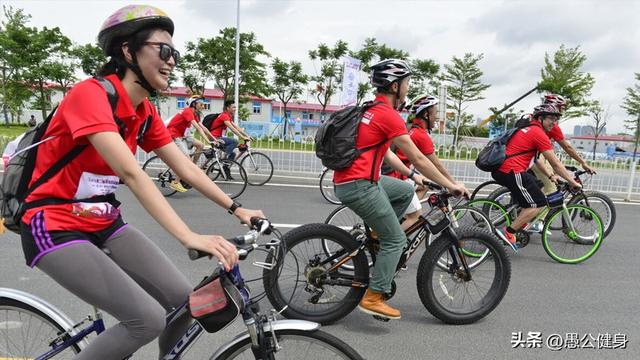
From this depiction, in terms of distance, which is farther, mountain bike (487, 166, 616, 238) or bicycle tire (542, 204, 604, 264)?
mountain bike (487, 166, 616, 238)

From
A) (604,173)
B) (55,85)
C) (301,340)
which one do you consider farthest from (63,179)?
(55,85)

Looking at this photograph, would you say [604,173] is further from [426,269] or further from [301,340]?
[301,340]

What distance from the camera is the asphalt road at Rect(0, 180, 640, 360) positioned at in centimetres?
316

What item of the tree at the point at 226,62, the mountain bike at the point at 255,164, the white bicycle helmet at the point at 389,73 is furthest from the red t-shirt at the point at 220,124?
the tree at the point at 226,62

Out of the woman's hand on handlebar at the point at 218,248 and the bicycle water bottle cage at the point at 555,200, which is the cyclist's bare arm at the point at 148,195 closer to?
the woman's hand on handlebar at the point at 218,248

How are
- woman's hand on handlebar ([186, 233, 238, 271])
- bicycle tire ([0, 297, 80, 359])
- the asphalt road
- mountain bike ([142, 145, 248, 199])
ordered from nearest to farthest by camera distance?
woman's hand on handlebar ([186, 233, 238, 271]) → bicycle tire ([0, 297, 80, 359]) → the asphalt road → mountain bike ([142, 145, 248, 199])

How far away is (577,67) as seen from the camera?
33.0 meters

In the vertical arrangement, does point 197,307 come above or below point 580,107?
below

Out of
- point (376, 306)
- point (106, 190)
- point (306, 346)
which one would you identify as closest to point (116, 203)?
point (106, 190)

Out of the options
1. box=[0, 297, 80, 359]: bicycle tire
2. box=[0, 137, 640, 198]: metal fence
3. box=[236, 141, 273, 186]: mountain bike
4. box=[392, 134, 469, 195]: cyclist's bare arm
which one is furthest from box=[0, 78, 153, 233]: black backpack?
box=[0, 137, 640, 198]: metal fence

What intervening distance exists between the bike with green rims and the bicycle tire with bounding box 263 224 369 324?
8.46ft

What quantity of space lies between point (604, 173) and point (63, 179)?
43.6 ft

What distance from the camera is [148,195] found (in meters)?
1.63

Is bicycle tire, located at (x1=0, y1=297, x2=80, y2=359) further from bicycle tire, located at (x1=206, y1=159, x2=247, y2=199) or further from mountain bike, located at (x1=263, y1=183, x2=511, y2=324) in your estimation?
bicycle tire, located at (x1=206, y1=159, x2=247, y2=199)
